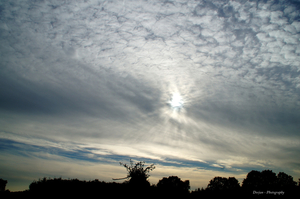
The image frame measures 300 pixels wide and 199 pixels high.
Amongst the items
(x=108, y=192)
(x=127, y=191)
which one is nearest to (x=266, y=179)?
(x=127, y=191)

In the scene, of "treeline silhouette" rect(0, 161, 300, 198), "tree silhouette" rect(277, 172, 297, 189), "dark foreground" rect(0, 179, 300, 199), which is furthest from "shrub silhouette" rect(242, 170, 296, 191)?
"dark foreground" rect(0, 179, 300, 199)

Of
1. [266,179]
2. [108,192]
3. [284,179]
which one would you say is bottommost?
[266,179]

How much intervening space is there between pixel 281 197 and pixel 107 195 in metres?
15.9

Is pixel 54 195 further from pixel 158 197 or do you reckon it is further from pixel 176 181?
pixel 176 181

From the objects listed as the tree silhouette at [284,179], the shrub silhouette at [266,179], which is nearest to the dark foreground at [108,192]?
the shrub silhouette at [266,179]

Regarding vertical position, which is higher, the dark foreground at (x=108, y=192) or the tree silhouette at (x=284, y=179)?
the dark foreground at (x=108, y=192)

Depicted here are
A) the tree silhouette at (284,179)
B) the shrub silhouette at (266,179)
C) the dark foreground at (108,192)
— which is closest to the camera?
the dark foreground at (108,192)

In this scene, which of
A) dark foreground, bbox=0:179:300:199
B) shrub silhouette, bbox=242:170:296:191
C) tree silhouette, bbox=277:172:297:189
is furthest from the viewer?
shrub silhouette, bbox=242:170:296:191

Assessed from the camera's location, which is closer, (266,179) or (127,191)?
(127,191)

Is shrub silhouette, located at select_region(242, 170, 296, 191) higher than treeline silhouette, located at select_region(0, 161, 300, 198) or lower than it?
lower

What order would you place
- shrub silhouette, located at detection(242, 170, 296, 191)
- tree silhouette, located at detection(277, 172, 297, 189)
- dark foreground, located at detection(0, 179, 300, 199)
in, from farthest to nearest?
shrub silhouette, located at detection(242, 170, 296, 191), tree silhouette, located at detection(277, 172, 297, 189), dark foreground, located at detection(0, 179, 300, 199)

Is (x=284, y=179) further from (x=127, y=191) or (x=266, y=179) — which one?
(x=127, y=191)

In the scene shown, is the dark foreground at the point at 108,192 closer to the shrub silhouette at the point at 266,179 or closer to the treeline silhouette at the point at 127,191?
the treeline silhouette at the point at 127,191

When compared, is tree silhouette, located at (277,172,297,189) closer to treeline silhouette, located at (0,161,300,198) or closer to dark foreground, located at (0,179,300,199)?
treeline silhouette, located at (0,161,300,198)
